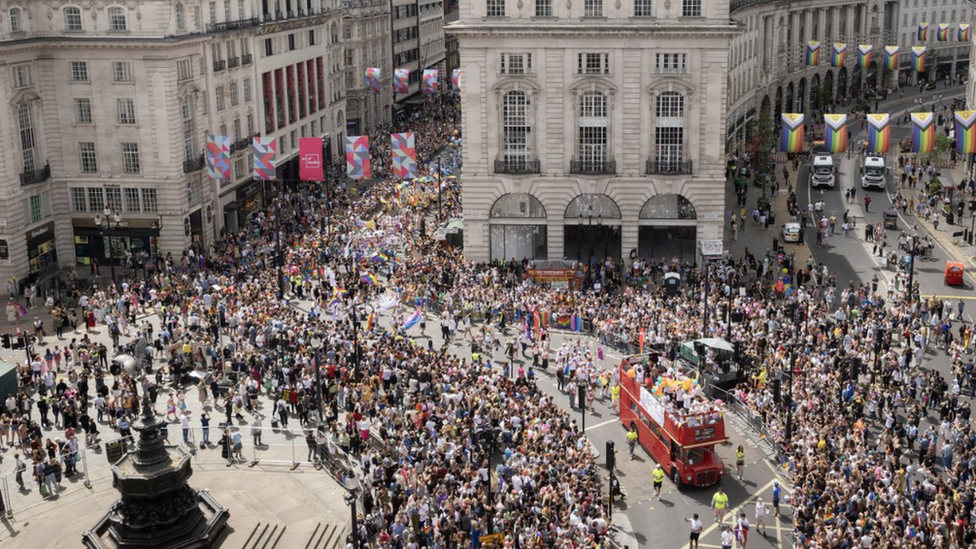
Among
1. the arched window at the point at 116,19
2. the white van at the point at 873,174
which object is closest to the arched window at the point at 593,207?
the arched window at the point at 116,19

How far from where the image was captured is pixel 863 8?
15325 centimetres

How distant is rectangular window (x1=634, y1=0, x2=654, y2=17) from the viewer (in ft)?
235

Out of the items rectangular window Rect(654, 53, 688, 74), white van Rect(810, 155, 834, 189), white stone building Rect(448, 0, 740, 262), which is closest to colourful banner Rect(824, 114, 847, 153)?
white van Rect(810, 155, 834, 189)

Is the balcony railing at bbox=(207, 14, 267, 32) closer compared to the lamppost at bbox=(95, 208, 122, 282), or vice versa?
the lamppost at bbox=(95, 208, 122, 282)

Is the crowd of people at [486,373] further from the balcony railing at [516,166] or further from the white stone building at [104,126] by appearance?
the balcony railing at [516,166]

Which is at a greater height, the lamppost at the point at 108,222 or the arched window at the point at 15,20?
the arched window at the point at 15,20

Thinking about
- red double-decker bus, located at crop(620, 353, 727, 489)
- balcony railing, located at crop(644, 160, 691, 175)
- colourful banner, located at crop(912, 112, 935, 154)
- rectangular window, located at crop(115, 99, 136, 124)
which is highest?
rectangular window, located at crop(115, 99, 136, 124)

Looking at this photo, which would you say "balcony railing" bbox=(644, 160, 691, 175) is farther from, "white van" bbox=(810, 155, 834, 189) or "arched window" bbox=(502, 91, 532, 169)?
"white van" bbox=(810, 155, 834, 189)

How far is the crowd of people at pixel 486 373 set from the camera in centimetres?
4125

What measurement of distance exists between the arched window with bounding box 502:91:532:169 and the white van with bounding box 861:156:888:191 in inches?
1533

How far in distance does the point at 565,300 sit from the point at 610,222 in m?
10.8

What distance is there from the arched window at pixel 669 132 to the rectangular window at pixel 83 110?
36.2 m

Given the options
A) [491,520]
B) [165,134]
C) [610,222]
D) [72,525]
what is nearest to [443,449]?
[491,520]

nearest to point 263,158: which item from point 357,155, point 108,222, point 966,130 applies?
point 357,155
